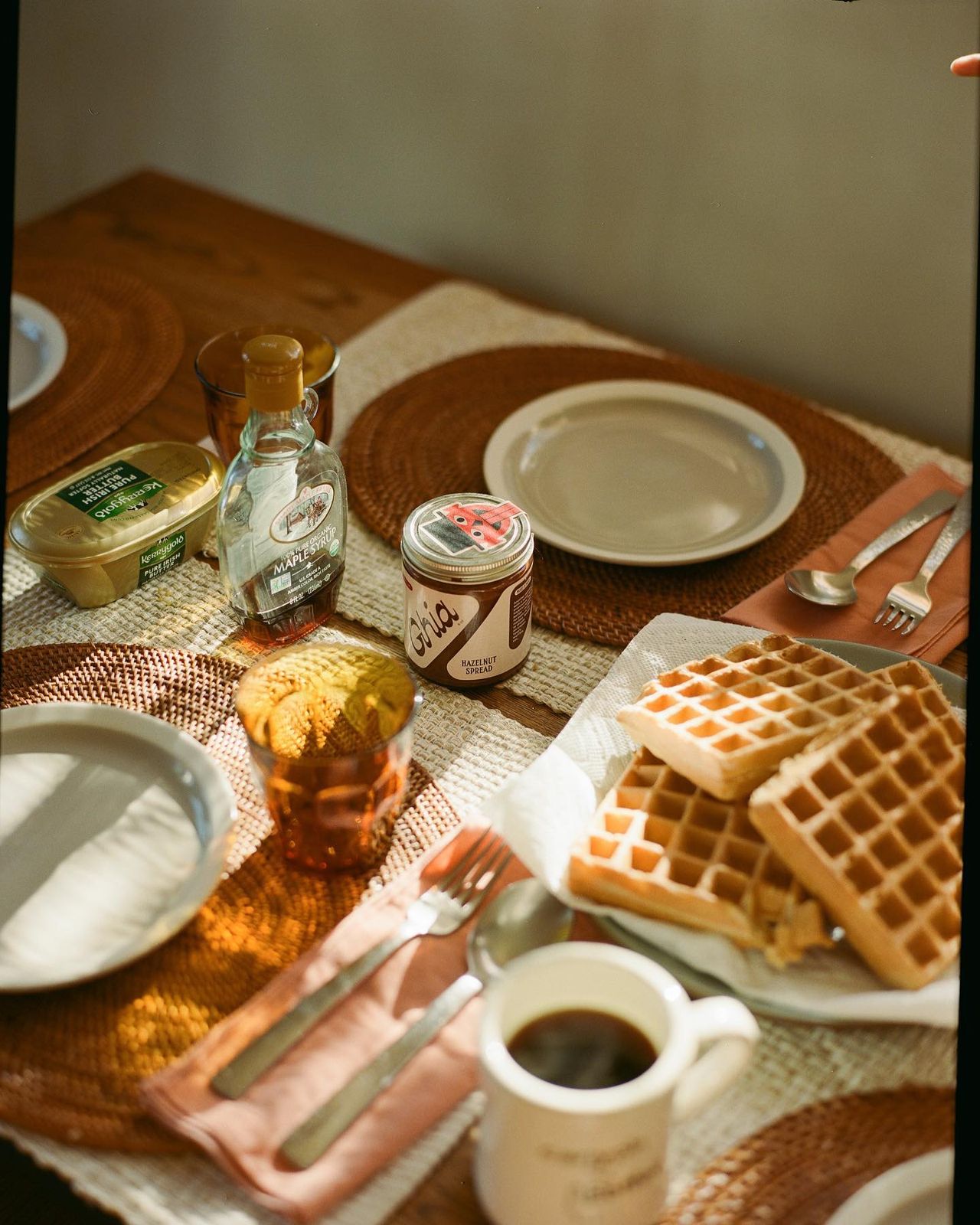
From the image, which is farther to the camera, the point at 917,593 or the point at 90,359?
the point at 90,359

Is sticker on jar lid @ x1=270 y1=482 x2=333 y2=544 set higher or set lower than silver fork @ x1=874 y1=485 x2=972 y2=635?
higher

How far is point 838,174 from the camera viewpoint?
4.45ft

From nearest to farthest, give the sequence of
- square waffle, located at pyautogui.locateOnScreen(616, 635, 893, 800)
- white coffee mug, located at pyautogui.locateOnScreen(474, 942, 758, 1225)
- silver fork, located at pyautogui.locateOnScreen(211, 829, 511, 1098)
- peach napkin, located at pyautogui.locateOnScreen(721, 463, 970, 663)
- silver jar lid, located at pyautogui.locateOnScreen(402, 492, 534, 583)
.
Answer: white coffee mug, located at pyautogui.locateOnScreen(474, 942, 758, 1225)
silver fork, located at pyautogui.locateOnScreen(211, 829, 511, 1098)
square waffle, located at pyautogui.locateOnScreen(616, 635, 893, 800)
silver jar lid, located at pyautogui.locateOnScreen(402, 492, 534, 583)
peach napkin, located at pyautogui.locateOnScreen(721, 463, 970, 663)

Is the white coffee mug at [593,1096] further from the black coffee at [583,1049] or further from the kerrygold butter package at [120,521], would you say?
the kerrygold butter package at [120,521]

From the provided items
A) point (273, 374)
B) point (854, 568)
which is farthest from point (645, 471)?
point (273, 374)

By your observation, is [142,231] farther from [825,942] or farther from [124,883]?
[825,942]

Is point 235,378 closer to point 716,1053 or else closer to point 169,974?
point 169,974

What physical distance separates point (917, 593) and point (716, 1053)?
53 cm

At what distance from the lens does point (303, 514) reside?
2.99ft

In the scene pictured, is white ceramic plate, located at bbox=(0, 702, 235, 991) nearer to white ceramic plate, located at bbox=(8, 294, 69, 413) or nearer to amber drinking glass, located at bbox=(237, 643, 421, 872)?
amber drinking glass, located at bbox=(237, 643, 421, 872)

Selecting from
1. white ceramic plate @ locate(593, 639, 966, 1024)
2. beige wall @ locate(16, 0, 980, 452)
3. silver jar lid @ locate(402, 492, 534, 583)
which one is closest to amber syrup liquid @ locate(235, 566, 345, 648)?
silver jar lid @ locate(402, 492, 534, 583)

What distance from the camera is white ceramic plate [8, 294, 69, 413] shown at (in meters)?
1.24

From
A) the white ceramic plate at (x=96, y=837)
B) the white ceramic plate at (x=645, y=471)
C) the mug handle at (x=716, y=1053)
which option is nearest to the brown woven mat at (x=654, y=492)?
the white ceramic plate at (x=645, y=471)

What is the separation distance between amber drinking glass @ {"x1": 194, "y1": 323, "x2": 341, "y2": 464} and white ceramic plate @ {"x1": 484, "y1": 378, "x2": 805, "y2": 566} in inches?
6.4
